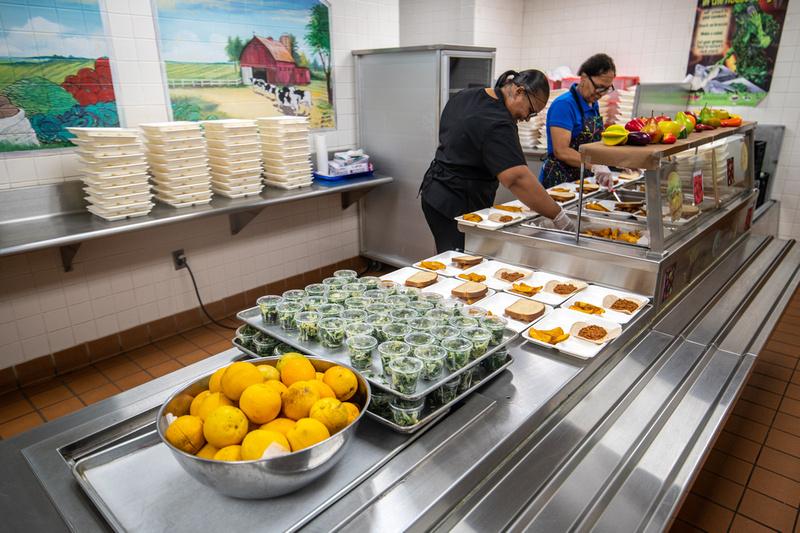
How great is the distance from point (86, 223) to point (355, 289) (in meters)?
2.09

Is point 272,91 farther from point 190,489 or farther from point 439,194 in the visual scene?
point 190,489

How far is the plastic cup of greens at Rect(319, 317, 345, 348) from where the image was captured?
1.33 metres

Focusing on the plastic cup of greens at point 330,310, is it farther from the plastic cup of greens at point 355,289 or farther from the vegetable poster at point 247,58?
the vegetable poster at point 247,58

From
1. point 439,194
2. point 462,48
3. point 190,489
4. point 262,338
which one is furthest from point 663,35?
point 190,489

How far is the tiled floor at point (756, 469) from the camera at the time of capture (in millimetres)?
2119

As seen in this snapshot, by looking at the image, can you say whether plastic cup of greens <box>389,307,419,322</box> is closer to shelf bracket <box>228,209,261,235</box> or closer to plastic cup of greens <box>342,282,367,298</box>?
plastic cup of greens <box>342,282,367,298</box>

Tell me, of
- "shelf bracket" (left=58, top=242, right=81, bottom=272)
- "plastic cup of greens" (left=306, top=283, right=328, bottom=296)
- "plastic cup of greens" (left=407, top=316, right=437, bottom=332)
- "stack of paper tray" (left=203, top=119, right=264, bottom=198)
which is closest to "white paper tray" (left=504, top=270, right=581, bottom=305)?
"plastic cup of greens" (left=407, top=316, right=437, bottom=332)

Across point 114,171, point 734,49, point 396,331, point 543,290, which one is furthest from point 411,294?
point 734,49

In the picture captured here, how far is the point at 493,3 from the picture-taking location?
5758 mm

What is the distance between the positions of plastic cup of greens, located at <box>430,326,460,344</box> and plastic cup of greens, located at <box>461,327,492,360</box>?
2 cm

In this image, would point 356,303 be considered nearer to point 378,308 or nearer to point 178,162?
point 378,308

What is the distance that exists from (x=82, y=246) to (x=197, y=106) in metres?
1.18

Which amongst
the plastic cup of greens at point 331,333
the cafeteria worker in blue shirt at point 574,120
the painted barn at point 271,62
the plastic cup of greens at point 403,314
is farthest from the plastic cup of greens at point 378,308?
the painted barn at point 271,62

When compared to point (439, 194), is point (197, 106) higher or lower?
higher
